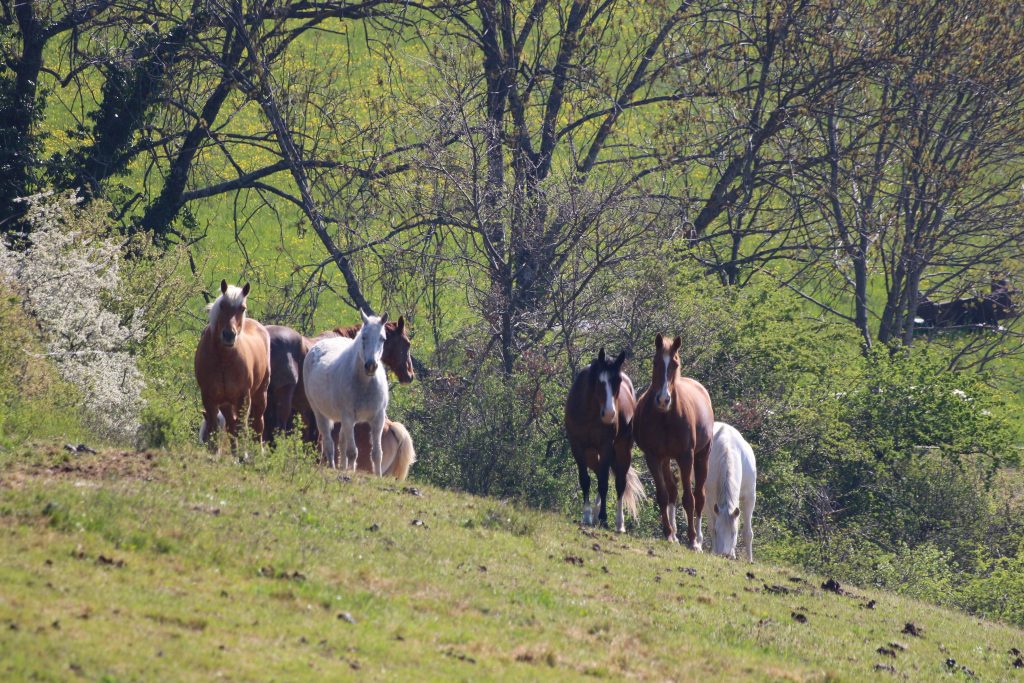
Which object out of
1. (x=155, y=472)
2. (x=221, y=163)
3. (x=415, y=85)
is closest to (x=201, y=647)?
(x=155, y=472)

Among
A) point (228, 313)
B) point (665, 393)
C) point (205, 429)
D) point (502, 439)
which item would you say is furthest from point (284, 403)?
point (665, 393)

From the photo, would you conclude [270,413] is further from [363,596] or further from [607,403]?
[363,596]

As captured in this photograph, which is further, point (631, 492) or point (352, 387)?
point (631, 492)

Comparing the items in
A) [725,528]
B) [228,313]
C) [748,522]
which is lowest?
[725,528]

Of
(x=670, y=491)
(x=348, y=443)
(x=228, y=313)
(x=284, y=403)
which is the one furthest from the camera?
(x=284, y=403)

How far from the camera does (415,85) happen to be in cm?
2705

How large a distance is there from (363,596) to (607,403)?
6.26 metres

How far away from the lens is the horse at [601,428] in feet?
50.1

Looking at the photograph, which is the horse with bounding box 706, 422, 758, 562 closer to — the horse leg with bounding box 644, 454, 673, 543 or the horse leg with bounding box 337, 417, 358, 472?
the horse leg with bounding box 644, 454, 673, 543

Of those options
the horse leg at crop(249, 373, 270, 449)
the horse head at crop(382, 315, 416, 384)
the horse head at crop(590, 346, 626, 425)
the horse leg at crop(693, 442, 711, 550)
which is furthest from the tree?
the horse leg at crop(249, 373, 270, 449)

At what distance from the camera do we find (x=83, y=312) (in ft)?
63.9

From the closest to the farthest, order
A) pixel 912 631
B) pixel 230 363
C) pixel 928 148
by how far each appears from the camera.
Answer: pixel 912 631 < pixel 230 363 < pixel 928 148

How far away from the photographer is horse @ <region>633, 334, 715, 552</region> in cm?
1491

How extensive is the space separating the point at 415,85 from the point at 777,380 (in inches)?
397
